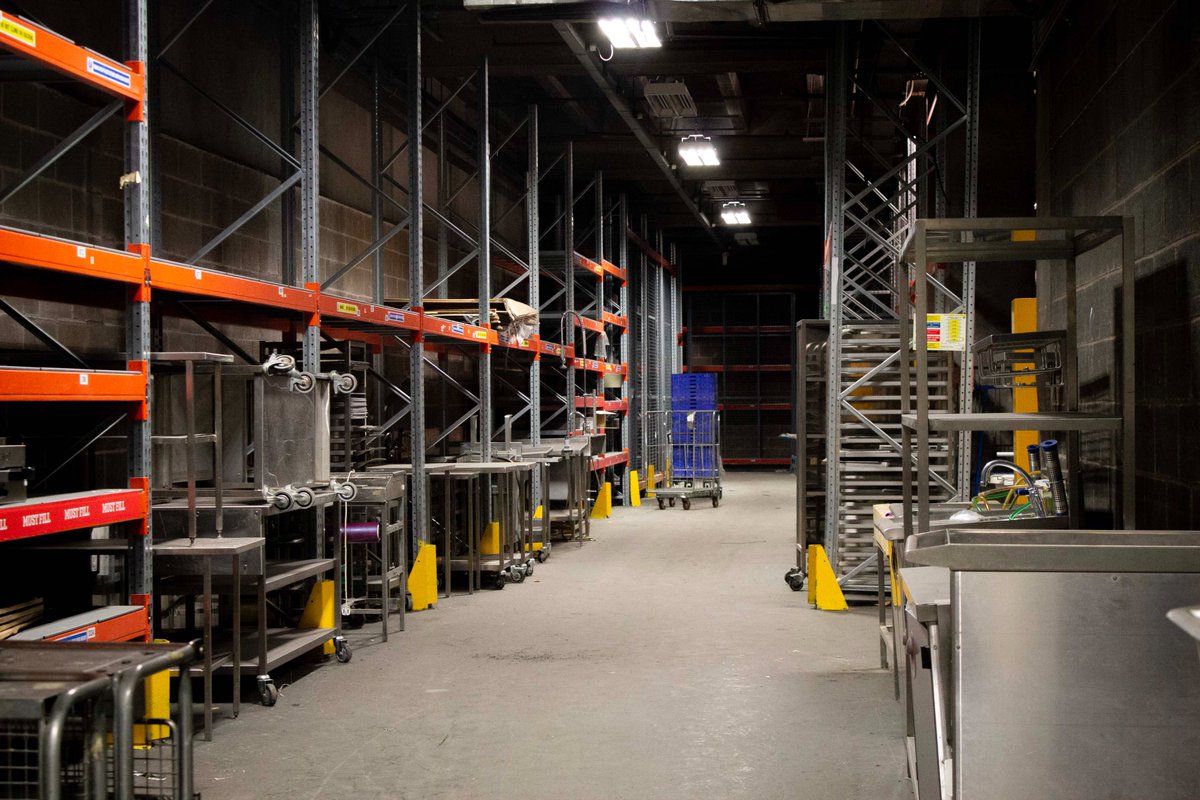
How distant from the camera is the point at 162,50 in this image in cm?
814

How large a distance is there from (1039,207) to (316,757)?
6.03 meters

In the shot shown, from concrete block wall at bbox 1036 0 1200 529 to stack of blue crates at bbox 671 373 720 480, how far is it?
45.9 ft

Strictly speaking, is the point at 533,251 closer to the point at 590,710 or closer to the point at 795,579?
the point at 795,579

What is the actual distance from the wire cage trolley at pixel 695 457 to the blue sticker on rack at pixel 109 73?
15.0 metres

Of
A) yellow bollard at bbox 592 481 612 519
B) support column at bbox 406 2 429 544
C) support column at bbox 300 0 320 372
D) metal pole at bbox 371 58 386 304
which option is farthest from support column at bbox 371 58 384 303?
yellow bollard at bbox 592 481 612 519

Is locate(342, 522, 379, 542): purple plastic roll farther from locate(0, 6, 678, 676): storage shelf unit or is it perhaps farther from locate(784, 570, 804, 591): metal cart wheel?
locate(784, 570, 804, 591): metal cart wheel

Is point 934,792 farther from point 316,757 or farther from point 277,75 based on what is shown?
point 277,75

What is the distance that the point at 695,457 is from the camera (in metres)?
20.9

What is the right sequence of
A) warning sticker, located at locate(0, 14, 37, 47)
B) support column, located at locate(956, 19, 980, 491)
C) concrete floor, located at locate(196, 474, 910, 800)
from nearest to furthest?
warning sticker, located at locate(0, 14, 37, 47), concrete floor, located at locate(196, 474, 910, 800), support column, located at locate(956, 19, 980, 491)

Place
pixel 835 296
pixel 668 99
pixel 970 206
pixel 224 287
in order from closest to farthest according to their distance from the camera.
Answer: pixel 224 287 < pixel 970 206 < pixel 835 296 < pixel 668 99

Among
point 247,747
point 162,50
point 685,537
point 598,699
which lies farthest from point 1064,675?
point 685,537

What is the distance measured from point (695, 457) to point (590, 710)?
14345 millimetres

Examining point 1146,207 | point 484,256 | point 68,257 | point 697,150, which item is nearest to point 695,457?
point 697,150

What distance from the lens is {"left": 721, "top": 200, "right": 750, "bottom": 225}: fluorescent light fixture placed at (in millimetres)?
22562
